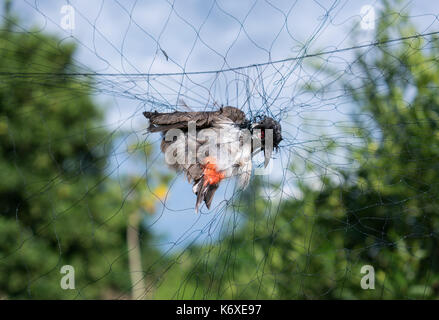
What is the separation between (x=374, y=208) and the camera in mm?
2105

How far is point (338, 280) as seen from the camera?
2.12m

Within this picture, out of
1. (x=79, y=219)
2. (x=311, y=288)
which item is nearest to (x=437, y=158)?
(x=311, y=288)

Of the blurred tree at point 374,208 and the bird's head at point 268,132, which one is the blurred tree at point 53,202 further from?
the bird's head at point 268,132

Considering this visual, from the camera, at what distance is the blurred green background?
4.55 ft

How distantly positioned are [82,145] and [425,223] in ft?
11.4

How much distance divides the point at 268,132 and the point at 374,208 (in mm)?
1214

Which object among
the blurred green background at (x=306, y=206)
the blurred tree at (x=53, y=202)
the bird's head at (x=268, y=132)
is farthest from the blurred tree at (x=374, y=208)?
the blurred tree at (x=53, y=202)

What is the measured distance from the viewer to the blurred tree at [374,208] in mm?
1491

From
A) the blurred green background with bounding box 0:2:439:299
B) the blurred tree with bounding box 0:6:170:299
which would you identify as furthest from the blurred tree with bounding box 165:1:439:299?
the blurred tree with bounding box 0:6:170:299

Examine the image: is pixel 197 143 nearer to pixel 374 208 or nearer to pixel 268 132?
pixel 268 132

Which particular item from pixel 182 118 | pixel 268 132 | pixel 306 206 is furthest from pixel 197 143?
pixel 306 206

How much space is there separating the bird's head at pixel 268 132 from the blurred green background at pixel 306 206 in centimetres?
24

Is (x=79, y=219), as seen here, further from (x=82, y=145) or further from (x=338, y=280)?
(x=338, y=280)
